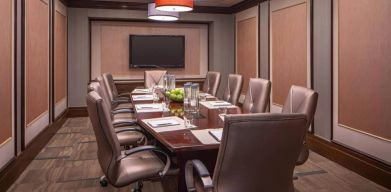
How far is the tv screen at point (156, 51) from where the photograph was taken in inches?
267

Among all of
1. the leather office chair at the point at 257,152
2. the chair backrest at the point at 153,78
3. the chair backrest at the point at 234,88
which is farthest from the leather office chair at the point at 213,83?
the leather office chair at the point at 257,152

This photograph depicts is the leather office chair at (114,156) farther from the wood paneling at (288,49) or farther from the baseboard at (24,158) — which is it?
the wood paneling at (288,49)

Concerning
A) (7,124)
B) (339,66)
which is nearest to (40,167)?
(7,124)

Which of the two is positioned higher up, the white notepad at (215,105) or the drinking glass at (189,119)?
the white notepad at (215,105)

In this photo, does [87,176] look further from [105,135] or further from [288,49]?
[288,49]

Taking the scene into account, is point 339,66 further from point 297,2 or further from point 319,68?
point 297,2

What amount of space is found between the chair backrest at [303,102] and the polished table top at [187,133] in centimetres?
51

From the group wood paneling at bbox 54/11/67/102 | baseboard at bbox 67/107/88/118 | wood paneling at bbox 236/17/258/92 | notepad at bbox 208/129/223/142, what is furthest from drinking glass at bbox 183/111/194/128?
baseboard at bbox 67/107/88/118

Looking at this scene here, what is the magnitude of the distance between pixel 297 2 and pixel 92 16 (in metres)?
3.71

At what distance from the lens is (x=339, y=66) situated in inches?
140

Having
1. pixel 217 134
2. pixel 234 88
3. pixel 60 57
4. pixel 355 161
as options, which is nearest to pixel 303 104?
pixel 217 134

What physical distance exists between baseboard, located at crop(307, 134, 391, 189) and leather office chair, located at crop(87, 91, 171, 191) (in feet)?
6.54

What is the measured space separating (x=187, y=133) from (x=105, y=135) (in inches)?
18.5

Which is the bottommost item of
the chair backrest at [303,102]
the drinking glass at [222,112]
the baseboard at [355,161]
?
the baseboard at [355,161]
